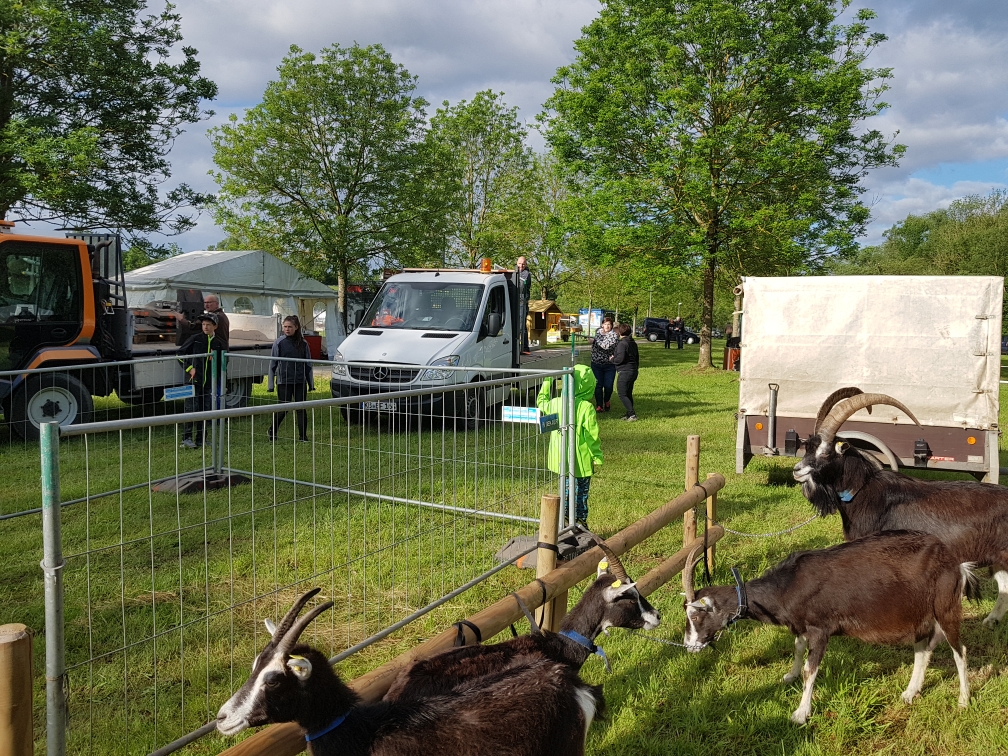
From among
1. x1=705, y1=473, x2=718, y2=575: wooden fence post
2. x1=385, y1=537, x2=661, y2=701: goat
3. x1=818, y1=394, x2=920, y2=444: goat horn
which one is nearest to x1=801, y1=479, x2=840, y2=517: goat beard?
x1=818, y1=394, x2=920, y2=444: goat horn

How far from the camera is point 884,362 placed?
26.9ft

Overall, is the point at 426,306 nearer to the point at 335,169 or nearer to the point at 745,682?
the point at 745,682

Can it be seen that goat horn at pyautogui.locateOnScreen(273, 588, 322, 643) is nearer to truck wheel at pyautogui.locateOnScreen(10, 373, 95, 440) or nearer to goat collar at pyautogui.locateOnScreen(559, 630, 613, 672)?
goat collar at pyautogui.locateOnScreen(559, 630, 613, 672)

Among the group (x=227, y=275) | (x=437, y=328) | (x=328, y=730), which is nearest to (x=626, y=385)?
(x=437, y=328)

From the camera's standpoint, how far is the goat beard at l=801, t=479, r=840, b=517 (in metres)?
5.59

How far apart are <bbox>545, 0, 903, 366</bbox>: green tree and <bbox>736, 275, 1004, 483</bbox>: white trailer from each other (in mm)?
13476

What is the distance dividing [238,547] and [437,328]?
21.7 feet

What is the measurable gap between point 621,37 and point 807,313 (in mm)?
18020

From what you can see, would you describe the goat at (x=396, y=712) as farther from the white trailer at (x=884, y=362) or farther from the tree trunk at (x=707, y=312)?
the tree trunk at (x=707, y=312)

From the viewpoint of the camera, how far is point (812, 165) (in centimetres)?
2103

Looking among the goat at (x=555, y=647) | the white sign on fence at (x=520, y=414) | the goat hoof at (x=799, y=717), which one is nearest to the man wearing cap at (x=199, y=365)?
the white sign on fence at (x=520, y=414)

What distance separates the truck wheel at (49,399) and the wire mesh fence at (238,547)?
4.01 feet

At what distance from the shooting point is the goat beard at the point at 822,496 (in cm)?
559

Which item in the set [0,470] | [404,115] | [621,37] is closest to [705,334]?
[621,37]
